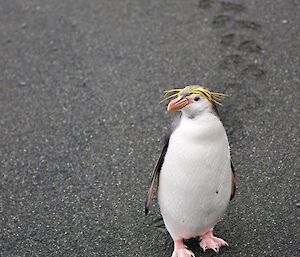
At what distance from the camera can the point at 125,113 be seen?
2244mm

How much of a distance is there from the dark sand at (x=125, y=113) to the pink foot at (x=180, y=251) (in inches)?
2.1

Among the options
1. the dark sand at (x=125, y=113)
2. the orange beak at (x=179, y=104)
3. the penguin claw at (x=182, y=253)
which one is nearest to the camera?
the orange beak at (x=179, y=104)

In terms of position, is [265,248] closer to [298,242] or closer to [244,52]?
[298,242]

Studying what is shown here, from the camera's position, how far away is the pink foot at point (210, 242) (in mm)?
1621

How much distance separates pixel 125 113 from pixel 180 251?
77 centimetres

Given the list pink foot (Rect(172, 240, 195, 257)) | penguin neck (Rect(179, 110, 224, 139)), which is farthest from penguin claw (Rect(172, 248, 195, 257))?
penguin neck (Rect(179, 110, 224, 139))

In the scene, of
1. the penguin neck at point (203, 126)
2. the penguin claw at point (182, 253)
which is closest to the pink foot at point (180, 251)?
the penguin claw at point (182, 253)

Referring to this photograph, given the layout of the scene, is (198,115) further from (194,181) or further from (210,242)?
(210,242)

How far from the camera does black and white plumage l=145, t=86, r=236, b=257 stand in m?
1.41

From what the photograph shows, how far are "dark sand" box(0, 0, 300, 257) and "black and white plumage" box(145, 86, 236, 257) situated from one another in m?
0.18

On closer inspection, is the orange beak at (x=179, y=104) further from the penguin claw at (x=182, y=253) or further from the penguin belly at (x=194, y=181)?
the penguin claw at (x=182, y=253)

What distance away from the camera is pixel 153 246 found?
5.52 feet

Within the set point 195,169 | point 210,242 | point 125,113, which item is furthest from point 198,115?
point 125,113

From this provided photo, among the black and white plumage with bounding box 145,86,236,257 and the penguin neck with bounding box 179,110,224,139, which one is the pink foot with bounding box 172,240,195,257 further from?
the penguin neck with bounding box 179,110,224,139
